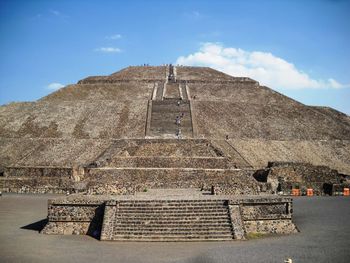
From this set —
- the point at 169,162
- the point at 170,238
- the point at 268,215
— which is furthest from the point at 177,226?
the point at 169,162

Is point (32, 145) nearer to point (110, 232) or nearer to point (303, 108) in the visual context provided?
point (110, 232)

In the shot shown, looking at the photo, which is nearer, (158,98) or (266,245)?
(266,245)

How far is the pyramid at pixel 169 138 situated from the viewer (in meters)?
24.3

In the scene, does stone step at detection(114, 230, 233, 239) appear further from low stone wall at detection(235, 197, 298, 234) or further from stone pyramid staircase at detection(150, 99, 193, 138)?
stone pyramid staircase at detection(150, 99, 193, 138)

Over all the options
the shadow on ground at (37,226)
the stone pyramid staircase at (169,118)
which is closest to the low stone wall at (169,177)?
the shadow on ground at (37,226)

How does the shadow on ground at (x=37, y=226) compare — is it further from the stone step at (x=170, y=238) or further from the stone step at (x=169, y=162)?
the stone step at (x=169, y=162)

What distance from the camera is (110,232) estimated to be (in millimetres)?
13578

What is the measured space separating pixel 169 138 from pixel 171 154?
289 cm

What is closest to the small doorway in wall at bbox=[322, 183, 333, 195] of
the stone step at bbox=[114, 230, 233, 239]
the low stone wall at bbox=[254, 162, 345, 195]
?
the low stone wall at bbox=[254, 162, 345, 195]

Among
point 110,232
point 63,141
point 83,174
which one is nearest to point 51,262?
point 110,232

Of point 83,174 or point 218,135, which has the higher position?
point 218,135

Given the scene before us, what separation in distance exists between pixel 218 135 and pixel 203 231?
23870 millimetres

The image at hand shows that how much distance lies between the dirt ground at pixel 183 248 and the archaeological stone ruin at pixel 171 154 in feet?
2.44

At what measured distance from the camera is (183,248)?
1230 cm
